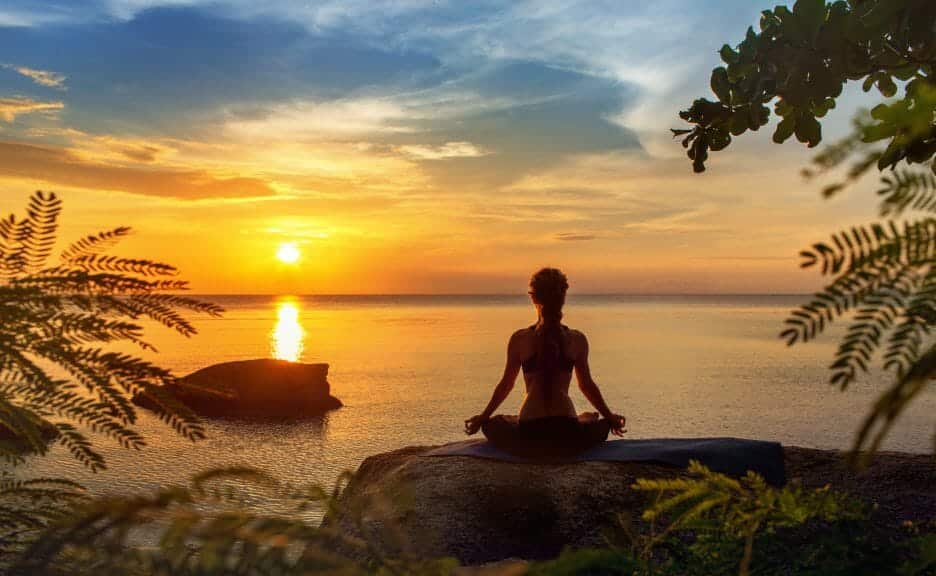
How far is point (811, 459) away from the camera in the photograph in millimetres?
8578

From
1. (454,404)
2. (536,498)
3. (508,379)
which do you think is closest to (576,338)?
(508,379)

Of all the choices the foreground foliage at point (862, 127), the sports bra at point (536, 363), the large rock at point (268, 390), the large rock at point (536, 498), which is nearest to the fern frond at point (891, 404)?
the foreground foliage at point (862, 127)

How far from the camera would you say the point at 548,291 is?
28.1ft

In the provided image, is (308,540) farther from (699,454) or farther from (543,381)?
(543,381)

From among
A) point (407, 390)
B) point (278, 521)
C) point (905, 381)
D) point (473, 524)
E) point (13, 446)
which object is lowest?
point (407, 390)

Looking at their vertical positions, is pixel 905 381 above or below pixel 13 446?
above

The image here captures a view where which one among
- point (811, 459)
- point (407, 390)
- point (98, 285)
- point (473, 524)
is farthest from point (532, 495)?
point (407, 390)

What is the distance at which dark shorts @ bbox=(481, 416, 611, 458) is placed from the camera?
827 cm

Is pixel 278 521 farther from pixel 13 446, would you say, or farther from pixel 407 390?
pixel 407 390

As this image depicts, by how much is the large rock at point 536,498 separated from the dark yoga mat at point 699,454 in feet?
0.46

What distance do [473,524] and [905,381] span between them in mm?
5839

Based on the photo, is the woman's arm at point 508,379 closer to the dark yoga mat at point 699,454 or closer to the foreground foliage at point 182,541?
the dark yoga mat at point 699,454

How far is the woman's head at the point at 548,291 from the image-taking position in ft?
28.1

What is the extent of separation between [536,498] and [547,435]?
1564 millimetres
